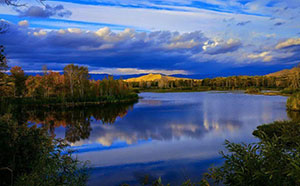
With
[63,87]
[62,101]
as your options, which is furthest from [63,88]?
[62,101]

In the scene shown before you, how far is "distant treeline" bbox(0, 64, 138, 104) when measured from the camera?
48094mm

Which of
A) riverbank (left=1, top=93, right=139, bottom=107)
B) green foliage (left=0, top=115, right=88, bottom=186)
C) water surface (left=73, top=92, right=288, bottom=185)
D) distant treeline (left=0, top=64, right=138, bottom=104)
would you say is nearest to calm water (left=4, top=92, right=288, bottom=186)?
water surface (left=73, top=92, right=288, bottom=185)

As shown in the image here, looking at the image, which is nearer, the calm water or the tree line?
the calm water

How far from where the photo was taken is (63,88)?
52156 mm

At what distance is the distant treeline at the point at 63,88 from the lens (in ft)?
158

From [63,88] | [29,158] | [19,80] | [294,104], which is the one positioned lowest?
[294,104]

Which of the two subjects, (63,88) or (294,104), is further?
(63,88)

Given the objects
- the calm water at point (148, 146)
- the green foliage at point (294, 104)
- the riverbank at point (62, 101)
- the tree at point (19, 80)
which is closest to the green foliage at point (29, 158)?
the calm water at point (148, 146)

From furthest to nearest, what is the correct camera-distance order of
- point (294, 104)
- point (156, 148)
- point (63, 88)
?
point (63, 88) → point (294, 104) → point (156, 148)

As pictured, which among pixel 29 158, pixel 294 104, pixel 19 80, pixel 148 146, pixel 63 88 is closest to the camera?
pixel 29 158

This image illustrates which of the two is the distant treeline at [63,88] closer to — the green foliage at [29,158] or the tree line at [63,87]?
the tree line at [63,87]

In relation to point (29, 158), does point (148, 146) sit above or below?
below

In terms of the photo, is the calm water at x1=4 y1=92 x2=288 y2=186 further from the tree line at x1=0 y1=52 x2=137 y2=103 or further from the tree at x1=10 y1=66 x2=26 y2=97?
the tree at x1=10 y1=66 x2=26 y2=97

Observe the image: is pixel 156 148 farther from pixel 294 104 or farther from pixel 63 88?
pixel 63 88
